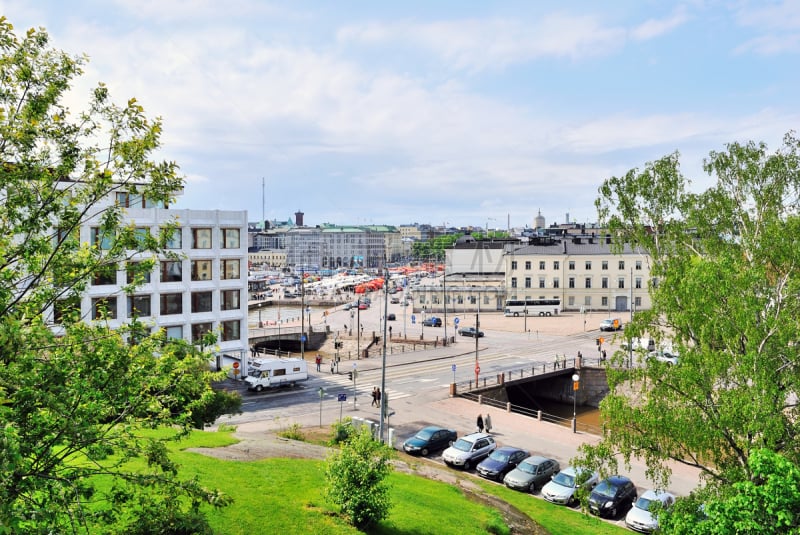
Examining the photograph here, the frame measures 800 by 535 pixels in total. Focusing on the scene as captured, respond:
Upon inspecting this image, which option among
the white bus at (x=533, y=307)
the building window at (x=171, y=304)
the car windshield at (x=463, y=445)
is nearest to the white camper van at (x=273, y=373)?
the building window at (x=171, y=304)

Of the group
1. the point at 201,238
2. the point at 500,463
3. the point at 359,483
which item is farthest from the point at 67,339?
the point at 201,238

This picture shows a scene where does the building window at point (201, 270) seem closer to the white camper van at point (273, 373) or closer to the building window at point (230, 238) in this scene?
the building window at point (230, 238)

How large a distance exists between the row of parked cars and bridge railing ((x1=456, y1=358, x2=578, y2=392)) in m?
13.2

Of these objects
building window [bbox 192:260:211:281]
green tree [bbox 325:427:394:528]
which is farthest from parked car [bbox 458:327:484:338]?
green tree [bbox 325:427:394:528]

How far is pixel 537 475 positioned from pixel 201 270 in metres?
30.4

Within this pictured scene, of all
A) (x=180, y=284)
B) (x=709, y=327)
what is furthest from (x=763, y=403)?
(x=180, y=284)

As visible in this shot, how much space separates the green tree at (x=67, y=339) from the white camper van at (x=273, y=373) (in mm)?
34317

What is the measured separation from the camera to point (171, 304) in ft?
147

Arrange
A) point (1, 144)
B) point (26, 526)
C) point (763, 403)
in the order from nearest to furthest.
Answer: point (26, 526), point (1, 144), point (763, 403)

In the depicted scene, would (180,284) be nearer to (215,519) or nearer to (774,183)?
(215,519)

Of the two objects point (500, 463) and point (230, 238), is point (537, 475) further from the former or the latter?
point (230, 238)

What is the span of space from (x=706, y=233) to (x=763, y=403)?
37.9ft

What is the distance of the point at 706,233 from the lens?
24.8m

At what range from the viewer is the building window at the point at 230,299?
4756 centimetres
